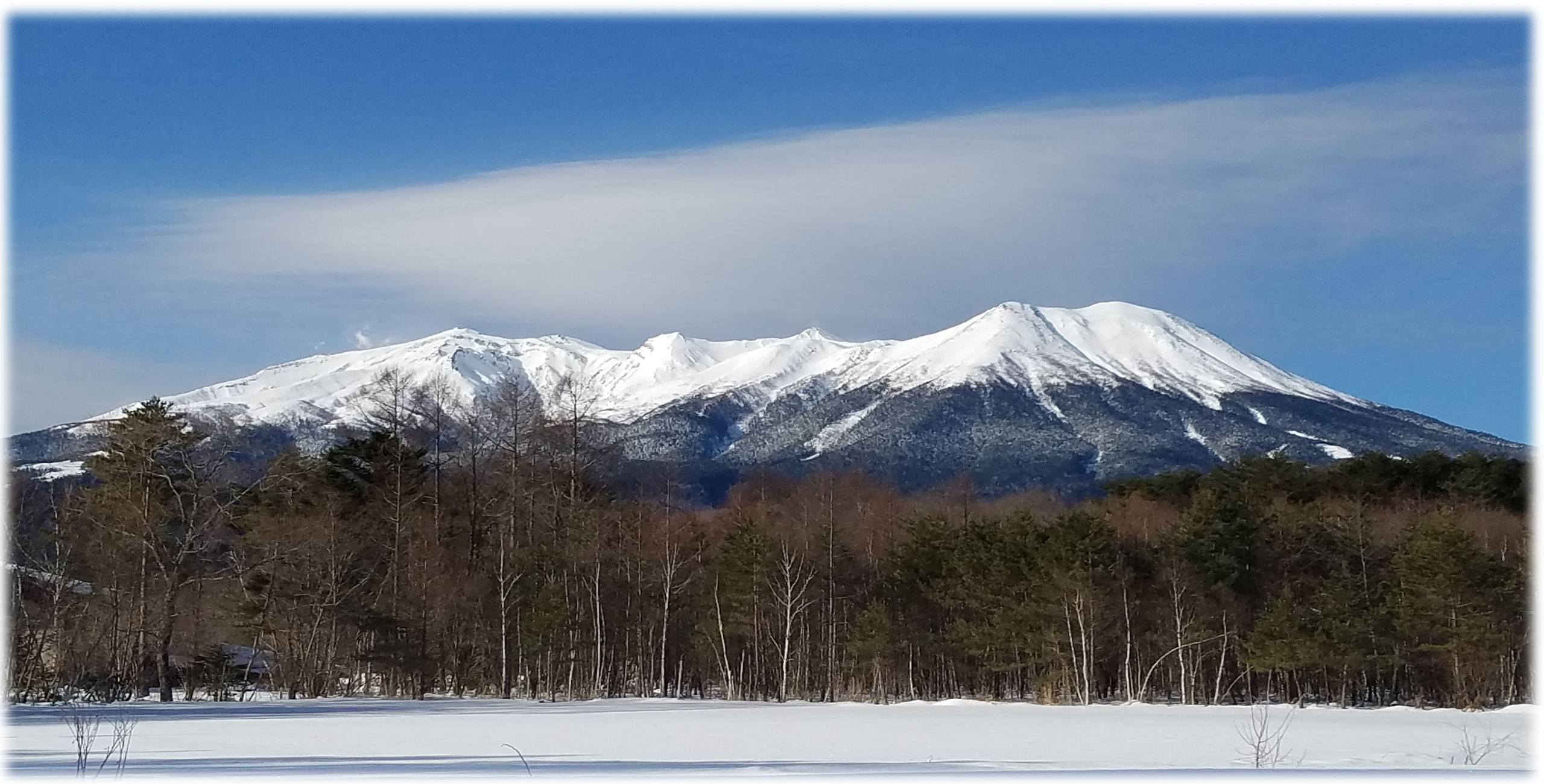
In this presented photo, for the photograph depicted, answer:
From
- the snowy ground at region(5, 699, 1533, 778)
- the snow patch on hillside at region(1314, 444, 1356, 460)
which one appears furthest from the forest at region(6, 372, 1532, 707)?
the snow patch on hillside at region(1314, 444, 1356, 460)

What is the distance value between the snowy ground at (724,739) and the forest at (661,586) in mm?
3557

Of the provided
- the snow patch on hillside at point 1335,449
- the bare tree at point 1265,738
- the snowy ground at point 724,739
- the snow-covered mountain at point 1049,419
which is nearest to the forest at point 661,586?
the snowy ground at point 724,739

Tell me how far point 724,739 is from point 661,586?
22.6m

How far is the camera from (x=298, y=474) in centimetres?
3959

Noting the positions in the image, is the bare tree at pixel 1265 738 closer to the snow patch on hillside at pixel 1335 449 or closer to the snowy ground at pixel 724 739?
the snowy ground at pixel 724 739

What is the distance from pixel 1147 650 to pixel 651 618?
14.4m

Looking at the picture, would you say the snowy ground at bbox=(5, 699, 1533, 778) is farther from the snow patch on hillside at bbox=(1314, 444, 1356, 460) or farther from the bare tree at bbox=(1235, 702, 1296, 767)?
the snow patch on hillside at bbox=(1314, 444, 1356, 460)

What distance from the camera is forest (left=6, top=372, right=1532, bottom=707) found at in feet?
110

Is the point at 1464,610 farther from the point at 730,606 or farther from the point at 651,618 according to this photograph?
the point at 651,618

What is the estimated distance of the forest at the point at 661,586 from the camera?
3359 cm

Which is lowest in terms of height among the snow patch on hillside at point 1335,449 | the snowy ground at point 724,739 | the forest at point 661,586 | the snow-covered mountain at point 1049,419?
the snowy ground at point 724,739

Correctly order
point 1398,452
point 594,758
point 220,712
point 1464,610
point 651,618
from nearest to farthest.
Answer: point 594,758, point 220,712, point 1464,610, point 651,618, point 1398,452

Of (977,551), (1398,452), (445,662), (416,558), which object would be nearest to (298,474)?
(416,558)

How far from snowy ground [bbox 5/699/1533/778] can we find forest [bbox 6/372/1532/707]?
3.56m
